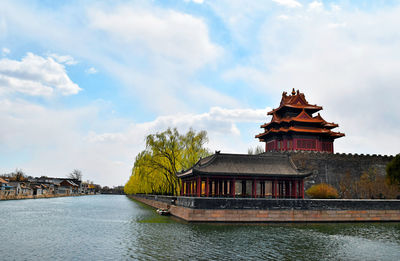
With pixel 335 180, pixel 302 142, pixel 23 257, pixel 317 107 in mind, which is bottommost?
pixel 23 257

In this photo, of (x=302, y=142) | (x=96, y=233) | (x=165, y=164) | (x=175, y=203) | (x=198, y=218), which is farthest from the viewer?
(x=302, y=142)

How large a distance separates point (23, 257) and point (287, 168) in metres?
24.5

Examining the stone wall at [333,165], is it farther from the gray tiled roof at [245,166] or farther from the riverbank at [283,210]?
the riverbank at [283,210]

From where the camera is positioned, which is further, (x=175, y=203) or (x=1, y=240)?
(x=175, y=203)

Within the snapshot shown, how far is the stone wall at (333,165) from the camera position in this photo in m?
45.3

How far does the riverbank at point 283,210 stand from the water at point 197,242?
1.48 meters

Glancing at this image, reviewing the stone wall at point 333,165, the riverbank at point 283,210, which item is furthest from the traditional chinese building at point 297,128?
the riverbank at point 283,210

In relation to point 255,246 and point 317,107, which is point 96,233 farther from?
point 317,107

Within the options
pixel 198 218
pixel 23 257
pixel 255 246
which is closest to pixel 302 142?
pixel 198 218

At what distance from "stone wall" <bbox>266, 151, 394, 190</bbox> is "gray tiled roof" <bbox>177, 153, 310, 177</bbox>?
468 inches

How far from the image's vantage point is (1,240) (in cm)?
1923

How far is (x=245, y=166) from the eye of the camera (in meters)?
32.3

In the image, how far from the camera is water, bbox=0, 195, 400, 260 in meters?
16.0

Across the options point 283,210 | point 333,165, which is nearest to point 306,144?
point 333,165
